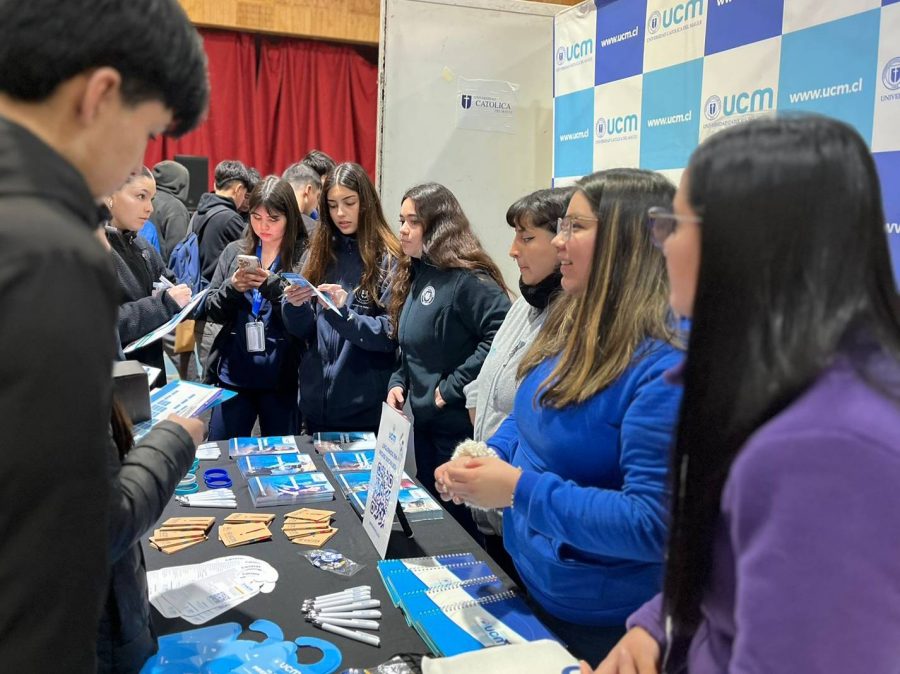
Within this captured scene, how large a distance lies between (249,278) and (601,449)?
184 cm

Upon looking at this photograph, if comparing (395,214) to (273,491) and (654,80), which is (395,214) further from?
(273,491)

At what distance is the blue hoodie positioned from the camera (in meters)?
1.05

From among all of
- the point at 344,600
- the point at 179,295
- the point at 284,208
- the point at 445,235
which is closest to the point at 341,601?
the point at 344,600

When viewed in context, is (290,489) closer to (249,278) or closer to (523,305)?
(523,305)

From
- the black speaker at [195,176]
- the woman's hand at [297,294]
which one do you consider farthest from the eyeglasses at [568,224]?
the black speaker at [195,176]

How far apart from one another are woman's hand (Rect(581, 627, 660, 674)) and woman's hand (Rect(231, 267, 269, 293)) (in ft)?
6.75

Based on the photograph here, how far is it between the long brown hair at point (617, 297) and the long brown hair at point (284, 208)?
6.09ft

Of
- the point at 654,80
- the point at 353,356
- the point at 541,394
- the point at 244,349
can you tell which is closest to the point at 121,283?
the point at 244,349

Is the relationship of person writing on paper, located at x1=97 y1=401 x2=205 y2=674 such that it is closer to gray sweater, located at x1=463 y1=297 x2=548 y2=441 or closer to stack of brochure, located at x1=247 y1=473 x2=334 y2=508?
stack of brochure, located at x1=247 y1=473 x2=334 y2=508

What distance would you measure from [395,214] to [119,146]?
335 cm

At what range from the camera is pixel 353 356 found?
102 inches

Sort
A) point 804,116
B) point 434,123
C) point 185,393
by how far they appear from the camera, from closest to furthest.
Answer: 1. point 804,116
2. point 185,393
3. point 434,123

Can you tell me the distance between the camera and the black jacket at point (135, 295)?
2367 millimetres

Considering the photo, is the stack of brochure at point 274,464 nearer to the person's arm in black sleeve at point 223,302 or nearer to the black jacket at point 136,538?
the black jacket at point 136,538
